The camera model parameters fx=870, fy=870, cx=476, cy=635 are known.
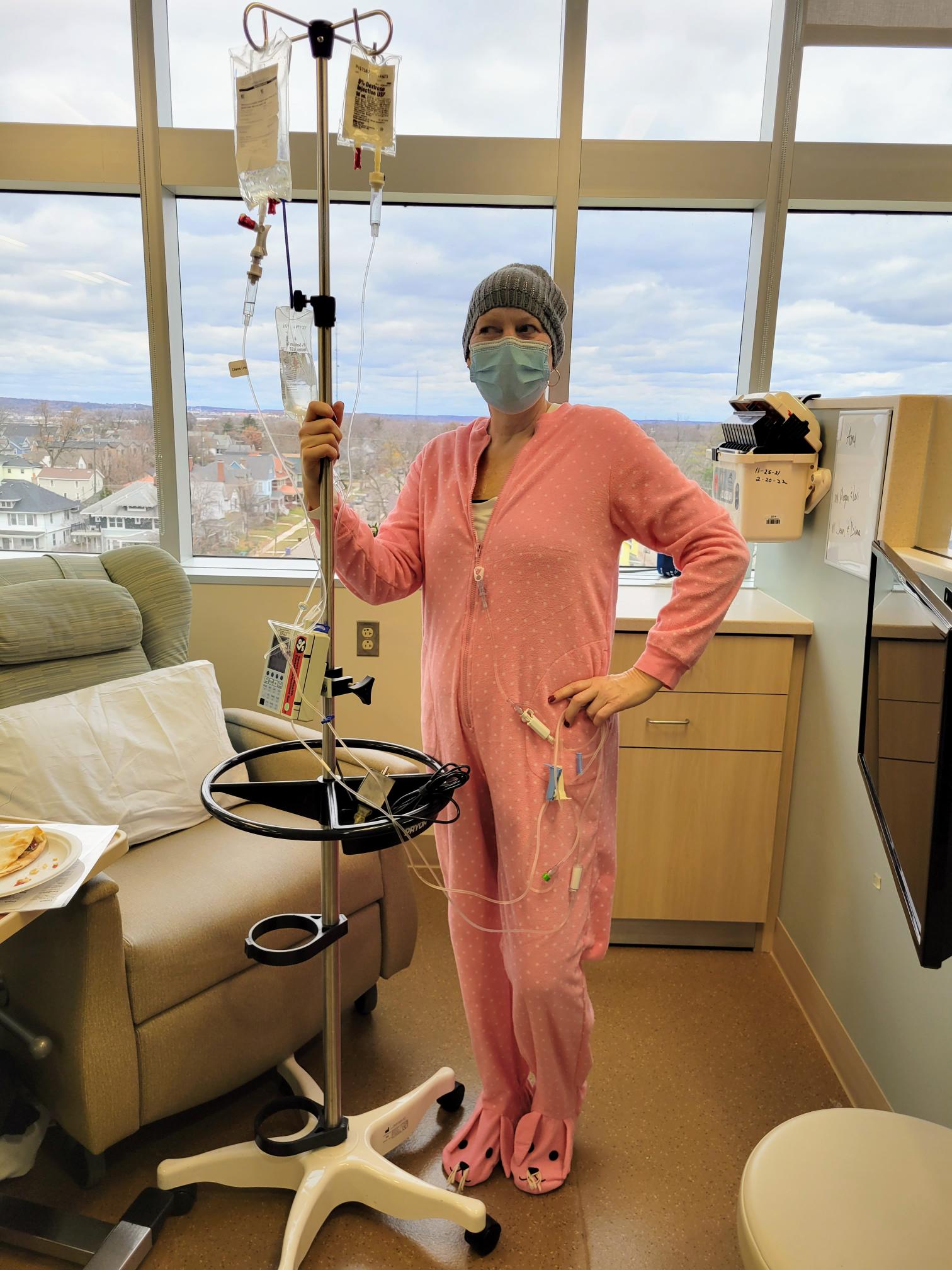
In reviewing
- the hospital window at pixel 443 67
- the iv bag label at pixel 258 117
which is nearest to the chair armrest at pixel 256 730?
the iv bag label at pixel 258 117

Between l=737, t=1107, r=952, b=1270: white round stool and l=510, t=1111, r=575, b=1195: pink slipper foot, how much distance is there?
601mm

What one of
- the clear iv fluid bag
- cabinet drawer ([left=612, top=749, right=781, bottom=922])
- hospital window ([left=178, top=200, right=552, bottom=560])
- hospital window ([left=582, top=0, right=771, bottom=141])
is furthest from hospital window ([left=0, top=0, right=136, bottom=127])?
cabinet drawer ([left=612, top=749, right=781, bottom=922])

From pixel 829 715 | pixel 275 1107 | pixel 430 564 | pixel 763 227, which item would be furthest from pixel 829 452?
pixel 275 1107

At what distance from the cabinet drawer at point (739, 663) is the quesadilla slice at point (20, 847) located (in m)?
1.32

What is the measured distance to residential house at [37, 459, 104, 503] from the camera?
8.70 ft

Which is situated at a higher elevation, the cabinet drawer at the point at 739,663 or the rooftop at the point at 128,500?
the rooftop at the point at 128,500

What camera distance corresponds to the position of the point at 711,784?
220 centimetres

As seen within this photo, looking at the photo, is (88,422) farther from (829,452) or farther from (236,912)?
(829,452)

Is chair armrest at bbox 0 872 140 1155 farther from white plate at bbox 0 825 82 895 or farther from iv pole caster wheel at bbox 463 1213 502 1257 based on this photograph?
iv pole caster wheel at bbox 463 1213 502 1257

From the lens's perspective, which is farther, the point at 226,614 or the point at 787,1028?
the point at 226,614

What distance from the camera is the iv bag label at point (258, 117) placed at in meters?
1.03

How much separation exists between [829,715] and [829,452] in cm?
62

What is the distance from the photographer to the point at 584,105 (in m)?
2.38

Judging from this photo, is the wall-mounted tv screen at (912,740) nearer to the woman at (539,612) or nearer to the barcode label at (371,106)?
the woman at (539,612)
